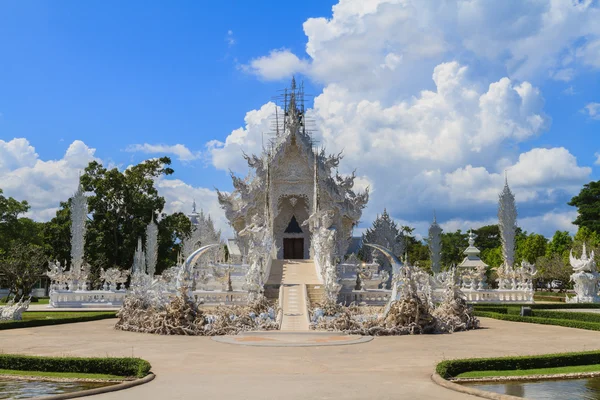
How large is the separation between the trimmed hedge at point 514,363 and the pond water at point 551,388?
0.59 metres

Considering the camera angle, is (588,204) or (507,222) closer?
(507,222)

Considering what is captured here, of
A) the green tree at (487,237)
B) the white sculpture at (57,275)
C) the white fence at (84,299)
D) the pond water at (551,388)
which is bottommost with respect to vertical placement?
the pond water at (551,388)

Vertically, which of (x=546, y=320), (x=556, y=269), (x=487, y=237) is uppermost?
(x=487, y=237)

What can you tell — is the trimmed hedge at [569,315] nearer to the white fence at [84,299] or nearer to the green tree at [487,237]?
the white fence at [84,299]

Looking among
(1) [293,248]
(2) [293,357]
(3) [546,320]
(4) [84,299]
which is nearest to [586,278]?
(3) [546,320]

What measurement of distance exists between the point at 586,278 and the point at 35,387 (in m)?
27.4

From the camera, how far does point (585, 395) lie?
8.88 metres

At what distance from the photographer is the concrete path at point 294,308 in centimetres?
1844

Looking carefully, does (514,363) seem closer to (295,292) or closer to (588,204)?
(295,292)

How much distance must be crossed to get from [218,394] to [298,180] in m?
27.7

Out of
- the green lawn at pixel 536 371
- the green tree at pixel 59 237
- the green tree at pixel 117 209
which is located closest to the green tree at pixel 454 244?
the green tree at pixel 117 209

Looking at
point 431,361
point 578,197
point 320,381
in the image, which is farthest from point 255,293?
point 578,197

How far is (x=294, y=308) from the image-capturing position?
20750mm

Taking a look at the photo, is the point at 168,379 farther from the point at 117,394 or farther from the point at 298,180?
the point at 298,180
